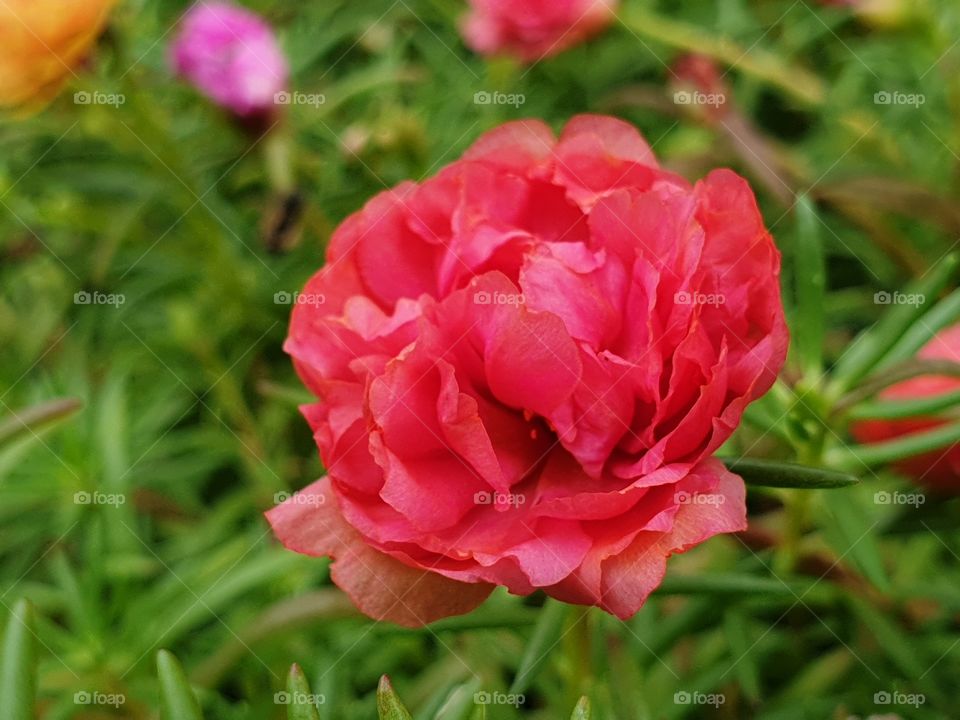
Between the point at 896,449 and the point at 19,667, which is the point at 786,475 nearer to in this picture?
the point at 896,449

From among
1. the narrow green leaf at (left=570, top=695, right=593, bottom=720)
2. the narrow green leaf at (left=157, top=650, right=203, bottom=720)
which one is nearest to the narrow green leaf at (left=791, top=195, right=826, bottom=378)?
the narrow green leaf at (left=570, top=695, right=593, bottom=720)

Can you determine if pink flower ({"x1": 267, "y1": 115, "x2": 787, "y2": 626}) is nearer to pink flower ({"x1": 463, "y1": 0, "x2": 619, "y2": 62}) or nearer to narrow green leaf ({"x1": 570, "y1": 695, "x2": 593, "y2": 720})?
narrow green leaf ({"x1": 570, "y1": 695, "x2": 593, "y2": 720})

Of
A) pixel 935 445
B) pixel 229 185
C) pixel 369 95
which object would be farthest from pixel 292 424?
pixel 935 445

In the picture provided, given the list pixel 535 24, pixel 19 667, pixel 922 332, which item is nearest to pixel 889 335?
pixel 922 332

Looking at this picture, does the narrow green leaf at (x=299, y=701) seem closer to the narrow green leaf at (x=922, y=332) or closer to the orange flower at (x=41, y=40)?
the narrow green leaf at (x=922, y=332)

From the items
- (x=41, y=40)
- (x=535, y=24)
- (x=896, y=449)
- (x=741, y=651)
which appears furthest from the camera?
(x=535, y=24)

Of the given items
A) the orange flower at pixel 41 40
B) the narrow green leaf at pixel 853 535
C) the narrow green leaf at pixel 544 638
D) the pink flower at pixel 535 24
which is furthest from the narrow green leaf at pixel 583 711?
the pink flower at pixel 535 24

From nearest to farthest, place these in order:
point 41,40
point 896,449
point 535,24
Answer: point 896,449 → point 41,40 → point 535,24

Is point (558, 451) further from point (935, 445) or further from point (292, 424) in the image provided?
point (292, 424)
